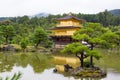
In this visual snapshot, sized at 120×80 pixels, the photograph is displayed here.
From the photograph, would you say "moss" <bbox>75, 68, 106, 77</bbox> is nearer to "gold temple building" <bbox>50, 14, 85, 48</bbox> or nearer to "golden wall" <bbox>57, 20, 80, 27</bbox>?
"gold temple building" <bbox>50, 14, 85, 48</bbox>

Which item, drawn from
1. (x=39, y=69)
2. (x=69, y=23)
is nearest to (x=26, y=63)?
(x=39, y=69)

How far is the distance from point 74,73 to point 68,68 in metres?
1.89

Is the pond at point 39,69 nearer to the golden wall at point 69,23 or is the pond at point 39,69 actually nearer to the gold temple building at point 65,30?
the gold temple building at point 65,30

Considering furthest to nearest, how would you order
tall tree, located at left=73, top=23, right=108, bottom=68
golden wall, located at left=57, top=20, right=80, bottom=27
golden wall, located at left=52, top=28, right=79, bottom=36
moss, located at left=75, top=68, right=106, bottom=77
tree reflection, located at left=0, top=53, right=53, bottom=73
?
golden wall, located at left=57, top=20, right=80, bottom=27, golden wall, located at left=52, top=28, right=79, bottom=36, tree reflection, located at left=0, top=53, right=53, bottom=73, tall tree, located at left=73, top=23, right=108, bottom=68, moss, located at left=75, top=68, right=106, bottom=77

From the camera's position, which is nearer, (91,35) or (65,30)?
(91,35)

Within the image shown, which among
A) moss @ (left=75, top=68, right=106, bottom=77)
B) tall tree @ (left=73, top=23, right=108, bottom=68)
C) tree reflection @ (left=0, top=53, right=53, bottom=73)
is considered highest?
tall tree @ (left=73, top=23, right=108, bottom=68)

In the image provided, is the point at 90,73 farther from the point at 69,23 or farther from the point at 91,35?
the point at 69,23

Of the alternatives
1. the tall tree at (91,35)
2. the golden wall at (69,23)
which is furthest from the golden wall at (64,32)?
the tall tree at (91,35)

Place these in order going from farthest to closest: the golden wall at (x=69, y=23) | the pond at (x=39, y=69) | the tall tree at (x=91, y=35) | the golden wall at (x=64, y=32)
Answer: the golden wall at (x=69, y=23)
the golden wall at (x=64, y=32)
the tall tree at (x=91, y=35)
the pond at (x=39, y=69)

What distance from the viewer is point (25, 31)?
57594mm

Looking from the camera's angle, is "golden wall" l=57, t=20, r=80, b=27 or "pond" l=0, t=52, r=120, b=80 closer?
"pond" l=0, t=52, r=120, b=80

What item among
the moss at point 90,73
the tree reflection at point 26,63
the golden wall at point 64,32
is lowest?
the tree reflection at point 26,63

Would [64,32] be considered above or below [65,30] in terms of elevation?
below

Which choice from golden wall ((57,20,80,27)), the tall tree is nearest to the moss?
the tall tree
